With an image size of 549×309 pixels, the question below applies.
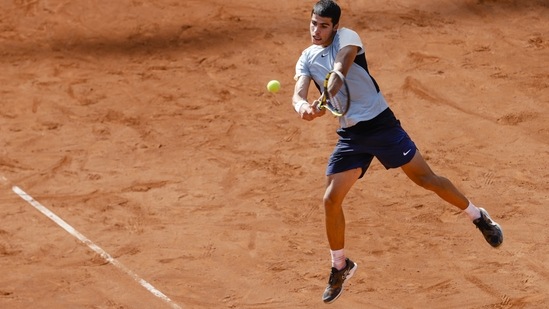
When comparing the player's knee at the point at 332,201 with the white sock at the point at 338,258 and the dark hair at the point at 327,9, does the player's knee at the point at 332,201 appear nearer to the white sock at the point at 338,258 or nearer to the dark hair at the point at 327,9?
the white sock at the point at 338,258

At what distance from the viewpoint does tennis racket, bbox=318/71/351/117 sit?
9609mm

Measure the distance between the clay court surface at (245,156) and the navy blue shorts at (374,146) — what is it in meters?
2.00

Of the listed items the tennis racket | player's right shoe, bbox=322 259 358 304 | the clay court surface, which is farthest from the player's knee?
the clay court surface

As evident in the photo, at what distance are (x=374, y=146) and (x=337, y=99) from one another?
638mm

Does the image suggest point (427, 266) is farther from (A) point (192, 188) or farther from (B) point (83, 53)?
(B) point (83, 53)

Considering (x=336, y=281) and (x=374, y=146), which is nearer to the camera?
(x=374, y=146)

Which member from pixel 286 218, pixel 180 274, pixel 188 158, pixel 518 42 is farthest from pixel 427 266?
pixel 518 42

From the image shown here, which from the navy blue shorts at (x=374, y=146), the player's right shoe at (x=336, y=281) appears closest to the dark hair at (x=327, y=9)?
the navy blue shorts at (x=374, y=146)

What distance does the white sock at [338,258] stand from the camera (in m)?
10.6

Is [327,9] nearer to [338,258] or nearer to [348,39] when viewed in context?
[348,39]

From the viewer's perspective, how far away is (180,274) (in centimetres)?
1229

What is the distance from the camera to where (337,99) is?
33.3ft

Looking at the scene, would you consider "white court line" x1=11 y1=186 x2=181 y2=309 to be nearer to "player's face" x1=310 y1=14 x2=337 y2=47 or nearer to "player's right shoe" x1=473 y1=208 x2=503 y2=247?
"player's right shoe" x1=473 y1=208 x2=503 y2=247

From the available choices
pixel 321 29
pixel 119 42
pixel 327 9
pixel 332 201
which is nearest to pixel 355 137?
pixel 332 201
